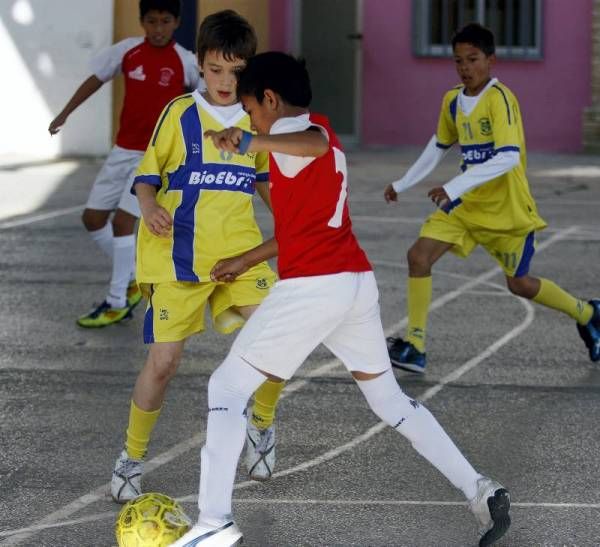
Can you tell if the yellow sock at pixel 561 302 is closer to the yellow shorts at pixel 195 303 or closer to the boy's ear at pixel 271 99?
the yellow shorts at pixel 195 303

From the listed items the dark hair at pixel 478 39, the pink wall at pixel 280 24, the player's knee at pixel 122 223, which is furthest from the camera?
the pink wall at pixel 280 24

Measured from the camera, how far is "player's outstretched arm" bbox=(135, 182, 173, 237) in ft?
18.7

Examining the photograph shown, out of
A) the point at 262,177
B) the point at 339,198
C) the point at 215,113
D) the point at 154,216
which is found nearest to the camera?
the point at 339,198

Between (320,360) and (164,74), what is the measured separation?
6.63ft

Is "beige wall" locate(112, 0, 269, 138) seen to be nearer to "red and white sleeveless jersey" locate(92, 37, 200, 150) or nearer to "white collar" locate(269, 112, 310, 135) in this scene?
"red and white sleeveless jersey" locate(92, 37, 200, 150)

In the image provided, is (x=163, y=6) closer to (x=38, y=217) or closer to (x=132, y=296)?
(x=132, y=296)

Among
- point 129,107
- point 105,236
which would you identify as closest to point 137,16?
point 105,236

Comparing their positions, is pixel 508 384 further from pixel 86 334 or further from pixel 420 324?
pixel 86 334

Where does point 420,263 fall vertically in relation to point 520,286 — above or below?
above

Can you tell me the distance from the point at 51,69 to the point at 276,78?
15.3 metres

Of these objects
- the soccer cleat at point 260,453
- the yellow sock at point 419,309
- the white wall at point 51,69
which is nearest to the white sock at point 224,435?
the soccer cleat at point 260,453

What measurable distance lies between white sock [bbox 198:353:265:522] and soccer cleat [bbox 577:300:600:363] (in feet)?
12.0

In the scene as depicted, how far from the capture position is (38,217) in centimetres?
1410

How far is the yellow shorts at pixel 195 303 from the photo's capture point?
5902mm
